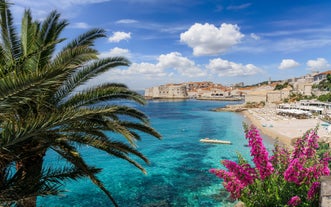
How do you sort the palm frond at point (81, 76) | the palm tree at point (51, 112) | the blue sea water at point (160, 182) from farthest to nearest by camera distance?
the blue sea water at point (160, 182) < the palm frond at point (81, 76) < the palm tree at point (51, 112)

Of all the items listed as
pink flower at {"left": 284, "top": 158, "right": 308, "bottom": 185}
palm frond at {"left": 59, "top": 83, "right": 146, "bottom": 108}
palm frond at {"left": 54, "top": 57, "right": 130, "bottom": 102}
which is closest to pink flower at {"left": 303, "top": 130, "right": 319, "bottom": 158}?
pink flower at {"left": 284, "top": 158, "right": 308, "bottom": 185}

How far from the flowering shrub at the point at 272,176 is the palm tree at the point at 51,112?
8.62 feet

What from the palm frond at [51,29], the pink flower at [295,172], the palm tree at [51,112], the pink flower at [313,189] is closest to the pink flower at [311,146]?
the pink flower at [295,172]

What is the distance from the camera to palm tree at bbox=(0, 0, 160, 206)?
4.05 m

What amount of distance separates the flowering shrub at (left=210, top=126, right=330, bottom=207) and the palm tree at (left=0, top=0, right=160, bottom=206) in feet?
8.62

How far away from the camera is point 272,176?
596 centimetres

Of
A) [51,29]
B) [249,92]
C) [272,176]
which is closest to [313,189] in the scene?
[272,176]

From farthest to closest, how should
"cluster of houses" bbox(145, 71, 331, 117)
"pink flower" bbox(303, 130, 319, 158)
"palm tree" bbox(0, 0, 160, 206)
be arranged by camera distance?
"cluster of houses" bbox(145, 71, 331, 117) < "pink flower" bbox(303, 130, 319, 158) < "palm tree" bbox(0, 0, 160, 206)

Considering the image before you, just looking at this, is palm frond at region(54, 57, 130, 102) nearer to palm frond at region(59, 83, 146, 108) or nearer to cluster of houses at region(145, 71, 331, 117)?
palm frond at region(59, 83, 146, 108)

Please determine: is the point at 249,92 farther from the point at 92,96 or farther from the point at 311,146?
the point at 92,96

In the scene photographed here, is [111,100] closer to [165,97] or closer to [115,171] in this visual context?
[115,171]

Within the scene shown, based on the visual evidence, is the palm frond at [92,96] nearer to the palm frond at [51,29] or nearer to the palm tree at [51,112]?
the palm tree at [51,112]

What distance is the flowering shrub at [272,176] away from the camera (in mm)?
5355

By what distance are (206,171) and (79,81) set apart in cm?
1701
